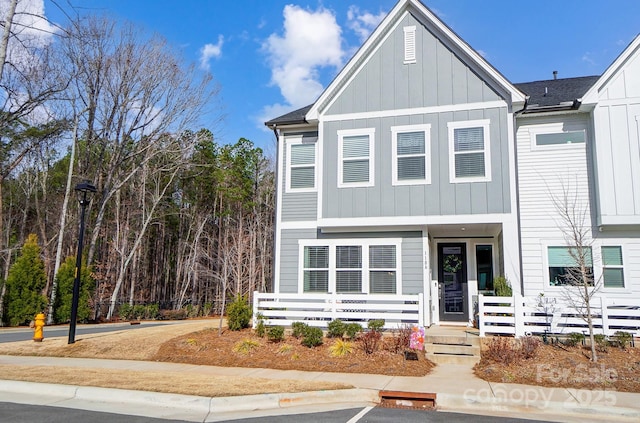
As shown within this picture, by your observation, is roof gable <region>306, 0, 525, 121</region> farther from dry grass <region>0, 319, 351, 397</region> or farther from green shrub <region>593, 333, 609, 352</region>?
dry grass <region>0, 319, 351, 397</region>

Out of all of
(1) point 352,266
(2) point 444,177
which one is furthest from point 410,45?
(1) point 352,266

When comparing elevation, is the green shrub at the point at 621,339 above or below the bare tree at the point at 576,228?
below

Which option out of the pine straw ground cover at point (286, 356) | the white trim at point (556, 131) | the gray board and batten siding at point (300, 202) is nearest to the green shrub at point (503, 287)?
the pine straw ground cover at point (286, 356)

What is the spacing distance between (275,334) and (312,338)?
99 centimetres

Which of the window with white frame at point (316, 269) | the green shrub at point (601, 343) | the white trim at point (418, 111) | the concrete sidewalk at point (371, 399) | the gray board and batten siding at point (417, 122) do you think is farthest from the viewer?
the window with white frame at point (316, 269)

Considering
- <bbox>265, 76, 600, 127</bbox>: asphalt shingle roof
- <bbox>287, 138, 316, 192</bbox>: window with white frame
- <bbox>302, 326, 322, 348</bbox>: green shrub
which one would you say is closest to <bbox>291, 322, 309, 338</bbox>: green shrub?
<bbox>302, 326, 322, 348</bbox>: green shrub

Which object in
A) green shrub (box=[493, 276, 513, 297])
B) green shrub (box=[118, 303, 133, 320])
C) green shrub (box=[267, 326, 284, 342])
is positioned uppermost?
green shrub (box=[493, 276, 513, 297])

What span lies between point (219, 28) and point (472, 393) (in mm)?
16485

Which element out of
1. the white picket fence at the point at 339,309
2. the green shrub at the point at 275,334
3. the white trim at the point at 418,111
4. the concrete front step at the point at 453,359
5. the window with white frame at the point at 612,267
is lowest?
the concrete front step at the point at 453,359

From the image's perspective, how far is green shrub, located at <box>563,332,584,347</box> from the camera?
9.43 metres

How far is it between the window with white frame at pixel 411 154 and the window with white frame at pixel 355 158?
69 centimetres

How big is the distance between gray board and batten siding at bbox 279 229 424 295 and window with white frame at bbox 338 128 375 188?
1546 mm

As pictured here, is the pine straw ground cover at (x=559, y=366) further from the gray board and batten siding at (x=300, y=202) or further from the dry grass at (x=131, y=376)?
the gray board and batten siding at (x=300, y=202)

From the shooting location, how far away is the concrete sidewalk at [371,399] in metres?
6.22
